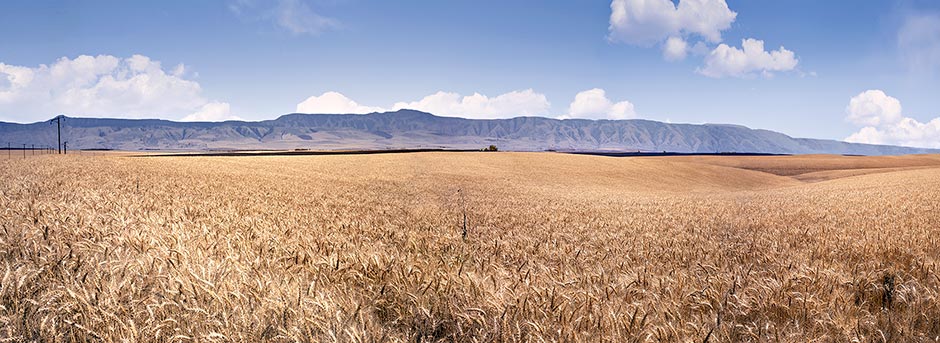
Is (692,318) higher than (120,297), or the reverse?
(120,297)

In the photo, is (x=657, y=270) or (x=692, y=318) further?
(x=657, y=270)

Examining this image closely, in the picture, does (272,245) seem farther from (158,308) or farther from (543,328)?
(543,328)

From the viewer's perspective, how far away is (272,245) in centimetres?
637

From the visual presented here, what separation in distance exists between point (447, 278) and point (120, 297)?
274 cm

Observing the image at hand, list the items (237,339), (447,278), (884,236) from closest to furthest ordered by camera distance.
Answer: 1. (237,339)
2. (447,278)
3. (884,236)

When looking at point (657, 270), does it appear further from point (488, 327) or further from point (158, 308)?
point (158, 308)

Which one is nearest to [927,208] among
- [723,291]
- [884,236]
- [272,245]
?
[884,236]

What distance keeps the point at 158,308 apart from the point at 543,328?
2846mm

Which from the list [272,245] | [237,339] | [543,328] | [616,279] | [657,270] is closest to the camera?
[237,339]

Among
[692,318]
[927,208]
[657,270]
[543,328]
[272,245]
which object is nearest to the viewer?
[543,328]

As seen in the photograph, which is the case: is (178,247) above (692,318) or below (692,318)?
above

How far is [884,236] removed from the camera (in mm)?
9695

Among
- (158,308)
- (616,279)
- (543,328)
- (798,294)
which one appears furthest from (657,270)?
(158,308)

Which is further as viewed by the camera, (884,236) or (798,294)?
(884,236)
